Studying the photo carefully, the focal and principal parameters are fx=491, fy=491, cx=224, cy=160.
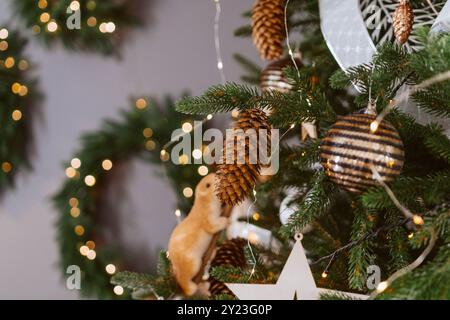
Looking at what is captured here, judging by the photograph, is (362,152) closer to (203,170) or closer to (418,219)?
(418,219)

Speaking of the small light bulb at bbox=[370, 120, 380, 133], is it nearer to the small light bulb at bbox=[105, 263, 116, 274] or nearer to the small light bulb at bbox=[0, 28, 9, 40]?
the small light bulb at bbox=[105, 263, 116, 274]

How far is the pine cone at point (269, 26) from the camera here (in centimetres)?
69

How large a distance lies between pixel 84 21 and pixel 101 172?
16.7 inches

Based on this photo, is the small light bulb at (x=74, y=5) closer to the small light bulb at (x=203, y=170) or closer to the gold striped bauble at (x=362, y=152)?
the small light bulb at (x=203, y=170)

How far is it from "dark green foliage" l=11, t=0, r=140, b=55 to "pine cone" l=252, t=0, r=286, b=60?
0.79m

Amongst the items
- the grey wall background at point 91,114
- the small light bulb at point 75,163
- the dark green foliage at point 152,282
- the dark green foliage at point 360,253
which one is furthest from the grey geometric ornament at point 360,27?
the small light bulb at point 75,163

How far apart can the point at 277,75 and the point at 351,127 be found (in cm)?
26

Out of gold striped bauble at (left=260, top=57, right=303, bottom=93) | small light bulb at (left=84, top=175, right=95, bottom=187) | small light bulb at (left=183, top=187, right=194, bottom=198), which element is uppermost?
gold striped bauble at (left=260, top=57, right=303, bottom=93)

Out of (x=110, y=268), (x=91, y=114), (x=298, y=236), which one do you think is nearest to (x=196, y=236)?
(x=298, y=236)

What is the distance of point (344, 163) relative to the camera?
0.45 metres

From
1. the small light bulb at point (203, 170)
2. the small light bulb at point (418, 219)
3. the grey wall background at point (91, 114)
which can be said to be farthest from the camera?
the grey wall background at point (91, 114)

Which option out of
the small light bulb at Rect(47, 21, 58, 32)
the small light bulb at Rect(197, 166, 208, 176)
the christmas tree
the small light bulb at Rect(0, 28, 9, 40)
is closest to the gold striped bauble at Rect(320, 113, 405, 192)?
the christmas tree

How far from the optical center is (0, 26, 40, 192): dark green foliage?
1.39 metres
